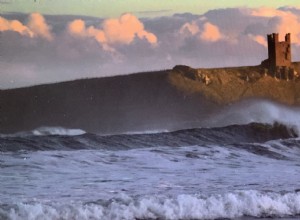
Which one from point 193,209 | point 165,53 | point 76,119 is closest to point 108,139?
point 76,119

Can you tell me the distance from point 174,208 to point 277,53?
202 centimetres

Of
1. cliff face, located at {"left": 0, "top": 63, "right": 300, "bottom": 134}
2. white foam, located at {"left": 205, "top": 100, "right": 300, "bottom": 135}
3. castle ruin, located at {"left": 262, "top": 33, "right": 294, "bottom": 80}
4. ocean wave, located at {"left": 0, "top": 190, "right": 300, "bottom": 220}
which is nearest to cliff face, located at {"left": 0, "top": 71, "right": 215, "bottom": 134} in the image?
cliff face, located at {"left": 0, "top": 63, "right": 300, "bottom": 134}

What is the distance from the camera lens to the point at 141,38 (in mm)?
6766

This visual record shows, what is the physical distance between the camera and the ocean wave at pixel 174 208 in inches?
213

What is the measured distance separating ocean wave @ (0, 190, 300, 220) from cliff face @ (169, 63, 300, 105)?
3.70 ft

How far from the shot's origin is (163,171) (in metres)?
6.73

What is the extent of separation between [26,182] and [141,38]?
145 cm

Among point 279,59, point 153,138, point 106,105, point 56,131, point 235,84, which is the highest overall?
point 279,59

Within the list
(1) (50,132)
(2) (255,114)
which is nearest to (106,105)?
(1) (50,132)

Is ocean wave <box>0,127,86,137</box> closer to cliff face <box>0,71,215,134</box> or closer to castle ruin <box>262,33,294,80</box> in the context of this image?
cliff face <box>0,71,215,134</box>

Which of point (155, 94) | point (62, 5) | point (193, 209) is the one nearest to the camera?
point (193, 209)

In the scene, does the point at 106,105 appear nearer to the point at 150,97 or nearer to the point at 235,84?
the point at 150,97

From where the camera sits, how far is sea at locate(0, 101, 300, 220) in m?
5.68

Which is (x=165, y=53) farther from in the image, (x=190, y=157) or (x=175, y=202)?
(x=175, y=202)
